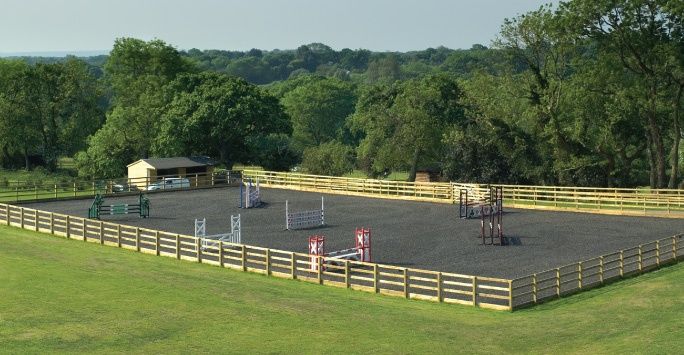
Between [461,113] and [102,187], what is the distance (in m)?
33.7

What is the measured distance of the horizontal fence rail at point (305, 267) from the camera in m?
29.4

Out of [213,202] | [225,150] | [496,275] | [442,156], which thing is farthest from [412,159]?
[496,275]

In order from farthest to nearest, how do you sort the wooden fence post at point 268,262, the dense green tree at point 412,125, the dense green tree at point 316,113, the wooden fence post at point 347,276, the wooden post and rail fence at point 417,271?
the dense green tree at point 316,113 → the dense green tree at point 412,125 → the wooden fence post at point 268,262 → the wooden fence post at point 347,276 → the wooden post and rail fence at point 417,271

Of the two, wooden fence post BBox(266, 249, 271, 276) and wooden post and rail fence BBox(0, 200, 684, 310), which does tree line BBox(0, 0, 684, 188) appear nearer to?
wooden post and rail fence BBox(0, 200, 684, 310)

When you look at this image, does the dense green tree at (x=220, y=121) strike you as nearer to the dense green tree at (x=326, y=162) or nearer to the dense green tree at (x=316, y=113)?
the dense green tree at (x=326, y=162)

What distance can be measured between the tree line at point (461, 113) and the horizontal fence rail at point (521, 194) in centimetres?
851

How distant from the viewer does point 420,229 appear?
44.4 m

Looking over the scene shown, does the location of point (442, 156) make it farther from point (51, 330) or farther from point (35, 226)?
point (51, 330)

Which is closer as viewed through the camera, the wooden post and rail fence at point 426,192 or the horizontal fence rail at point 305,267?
the horizontal fence rail at point 305,267

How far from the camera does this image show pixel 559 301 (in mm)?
29297

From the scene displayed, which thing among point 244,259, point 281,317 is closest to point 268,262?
point 244,259

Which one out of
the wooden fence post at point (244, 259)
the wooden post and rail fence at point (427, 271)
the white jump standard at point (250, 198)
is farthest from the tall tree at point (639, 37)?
the wooden fence post at point (244, 259)

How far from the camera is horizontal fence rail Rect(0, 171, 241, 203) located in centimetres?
5862

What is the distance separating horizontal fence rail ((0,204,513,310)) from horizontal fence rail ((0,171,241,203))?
12244 mm
